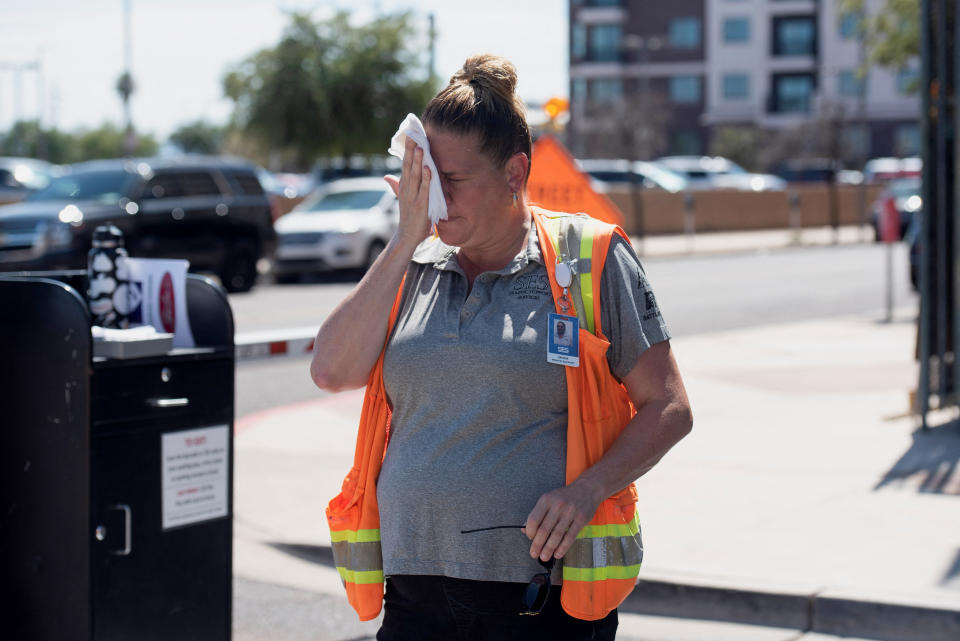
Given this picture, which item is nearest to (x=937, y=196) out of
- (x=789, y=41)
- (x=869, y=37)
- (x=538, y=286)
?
(x=538, y=286)

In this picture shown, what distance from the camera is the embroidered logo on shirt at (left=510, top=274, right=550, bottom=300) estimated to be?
2508mm

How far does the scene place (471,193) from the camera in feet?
8.27

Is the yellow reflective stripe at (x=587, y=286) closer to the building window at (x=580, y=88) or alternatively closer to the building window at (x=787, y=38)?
A: the building window at (x=580, y=88)

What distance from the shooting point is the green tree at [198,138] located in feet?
356

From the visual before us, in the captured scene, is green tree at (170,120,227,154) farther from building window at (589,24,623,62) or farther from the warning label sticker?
the warning label sticker

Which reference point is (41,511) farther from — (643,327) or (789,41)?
(789,41)

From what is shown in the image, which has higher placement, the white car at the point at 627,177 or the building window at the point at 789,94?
the building window at the point at 789,94

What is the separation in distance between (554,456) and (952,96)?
266 inches

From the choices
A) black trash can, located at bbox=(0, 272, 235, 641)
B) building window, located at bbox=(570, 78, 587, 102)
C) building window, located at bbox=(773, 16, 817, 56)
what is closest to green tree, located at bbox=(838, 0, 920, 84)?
black trash can, located at bbox=(0, 272, 235, 641)

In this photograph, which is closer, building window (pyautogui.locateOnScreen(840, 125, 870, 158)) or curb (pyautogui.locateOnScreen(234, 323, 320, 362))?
curb (pyautogui.locateOnScreen(234, 323, 320, 362))

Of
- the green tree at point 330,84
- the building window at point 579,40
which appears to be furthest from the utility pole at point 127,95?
the building window at point 579,40

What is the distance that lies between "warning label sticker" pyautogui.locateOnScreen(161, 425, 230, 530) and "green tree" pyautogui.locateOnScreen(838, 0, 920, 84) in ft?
72.5

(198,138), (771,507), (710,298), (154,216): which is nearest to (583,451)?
(771,507)

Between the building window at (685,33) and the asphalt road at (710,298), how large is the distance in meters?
46.8
